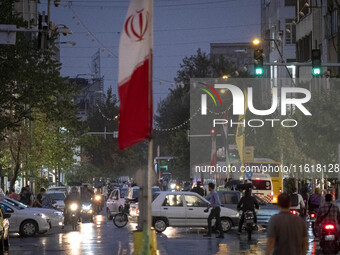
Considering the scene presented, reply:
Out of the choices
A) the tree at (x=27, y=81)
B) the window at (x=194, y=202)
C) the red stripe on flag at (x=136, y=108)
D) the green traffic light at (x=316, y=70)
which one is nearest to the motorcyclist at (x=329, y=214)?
the red stripe on flag at (x=136, y=108)

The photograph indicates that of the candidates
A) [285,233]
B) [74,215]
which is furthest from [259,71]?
[285,233]

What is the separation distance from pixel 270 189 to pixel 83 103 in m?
129

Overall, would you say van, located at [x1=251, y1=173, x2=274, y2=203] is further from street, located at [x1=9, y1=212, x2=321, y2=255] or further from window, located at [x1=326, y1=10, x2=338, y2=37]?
street, located at [x1=9, y1=212, x2=321, y2=255]

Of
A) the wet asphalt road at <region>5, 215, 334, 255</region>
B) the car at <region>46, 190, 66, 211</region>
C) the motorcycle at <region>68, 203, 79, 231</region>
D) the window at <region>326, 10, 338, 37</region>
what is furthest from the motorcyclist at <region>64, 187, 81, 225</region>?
the window at <region>326, 10, 338, 37</region>

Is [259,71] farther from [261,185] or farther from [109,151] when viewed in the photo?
[109,151]

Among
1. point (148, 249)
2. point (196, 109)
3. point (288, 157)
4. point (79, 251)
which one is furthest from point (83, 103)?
point (148, 249)

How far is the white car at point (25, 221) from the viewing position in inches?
1302

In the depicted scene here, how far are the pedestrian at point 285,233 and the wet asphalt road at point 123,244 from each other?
34.5ft

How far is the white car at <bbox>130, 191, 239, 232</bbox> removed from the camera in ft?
111

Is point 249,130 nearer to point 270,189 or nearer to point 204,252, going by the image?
point 270,189

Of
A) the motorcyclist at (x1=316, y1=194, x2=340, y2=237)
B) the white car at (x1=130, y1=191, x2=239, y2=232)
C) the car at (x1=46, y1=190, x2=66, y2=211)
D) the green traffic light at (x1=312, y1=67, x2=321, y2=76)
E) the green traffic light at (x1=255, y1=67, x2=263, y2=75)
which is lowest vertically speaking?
the motorcyclist at (x1=316, y1=194, x2=340, y2=237)

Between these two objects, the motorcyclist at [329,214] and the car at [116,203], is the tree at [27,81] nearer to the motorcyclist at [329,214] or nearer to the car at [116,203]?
the car at [116,203]

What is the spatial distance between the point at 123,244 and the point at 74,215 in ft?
34.1

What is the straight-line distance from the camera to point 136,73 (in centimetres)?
1173
